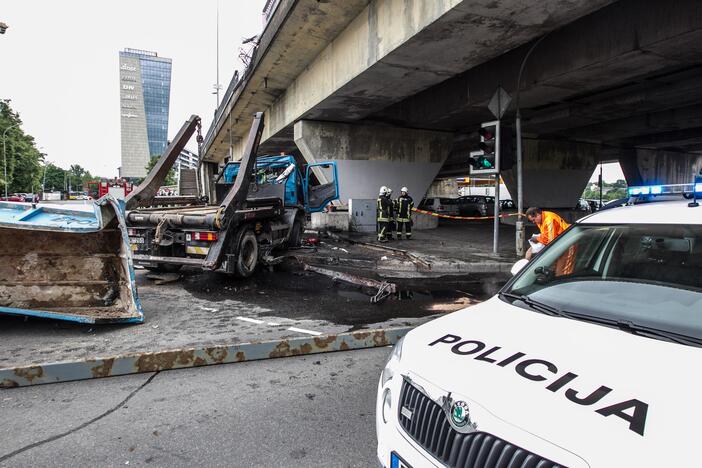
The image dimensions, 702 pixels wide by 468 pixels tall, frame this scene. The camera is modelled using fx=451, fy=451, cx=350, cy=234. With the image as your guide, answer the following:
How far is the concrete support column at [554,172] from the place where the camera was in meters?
23.8

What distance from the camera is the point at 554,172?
24.7m

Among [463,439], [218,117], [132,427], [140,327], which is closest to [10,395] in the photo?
[132,427]

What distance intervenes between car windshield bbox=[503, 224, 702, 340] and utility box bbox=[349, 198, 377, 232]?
48.2 ft

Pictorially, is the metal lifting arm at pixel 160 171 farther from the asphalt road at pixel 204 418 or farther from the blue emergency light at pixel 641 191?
the blue emergency light at pixel 641 191

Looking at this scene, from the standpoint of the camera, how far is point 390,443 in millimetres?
2082

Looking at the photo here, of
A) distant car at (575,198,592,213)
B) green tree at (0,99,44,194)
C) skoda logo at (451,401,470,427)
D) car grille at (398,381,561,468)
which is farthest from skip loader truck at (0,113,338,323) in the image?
green tree at (0,99,44,194)

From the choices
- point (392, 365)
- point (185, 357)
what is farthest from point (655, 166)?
point (392, 365)

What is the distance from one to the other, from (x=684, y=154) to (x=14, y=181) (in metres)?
68.9

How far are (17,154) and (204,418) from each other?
64.3 metres

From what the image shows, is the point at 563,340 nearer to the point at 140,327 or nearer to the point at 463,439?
the point at 463,439

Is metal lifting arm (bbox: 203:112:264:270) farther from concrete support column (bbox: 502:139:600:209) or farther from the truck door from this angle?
concrete support column (bbox: 502:139:600:209)

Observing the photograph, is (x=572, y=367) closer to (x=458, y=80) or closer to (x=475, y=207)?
(x=458, y=80)

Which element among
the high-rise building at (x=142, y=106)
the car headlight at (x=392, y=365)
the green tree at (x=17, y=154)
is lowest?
the car headlight at (x=392, y=365)

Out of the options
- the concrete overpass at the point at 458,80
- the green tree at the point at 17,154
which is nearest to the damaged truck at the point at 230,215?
the concrete overpass at the point at 458,80
